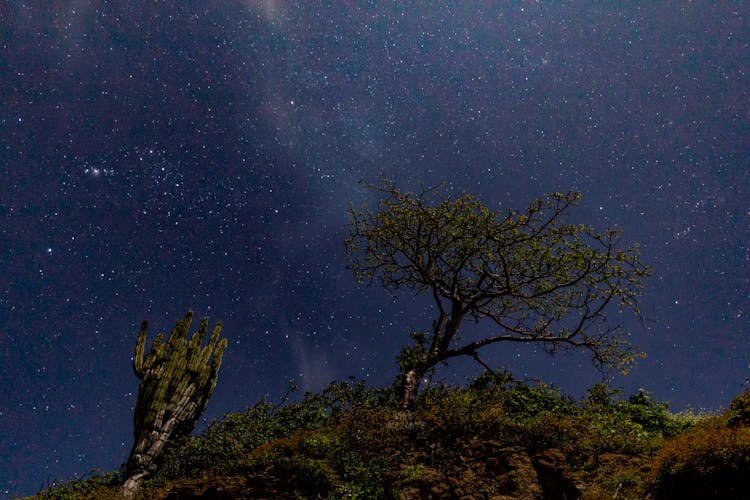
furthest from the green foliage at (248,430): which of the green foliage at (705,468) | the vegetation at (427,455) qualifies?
the green foliage at (705,468)

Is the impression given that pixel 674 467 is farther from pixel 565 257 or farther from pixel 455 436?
pixel 565 257

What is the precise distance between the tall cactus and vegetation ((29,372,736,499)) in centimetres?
59

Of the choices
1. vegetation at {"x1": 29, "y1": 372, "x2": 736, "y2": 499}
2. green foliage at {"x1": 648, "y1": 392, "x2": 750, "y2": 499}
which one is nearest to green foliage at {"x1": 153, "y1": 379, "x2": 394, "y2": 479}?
vegetation at {"x1": 29, "y1": 372, "x2": 736, "y2": 499}

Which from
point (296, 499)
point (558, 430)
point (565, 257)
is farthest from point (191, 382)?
point (565, 257)

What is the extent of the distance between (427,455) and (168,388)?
30.0 ft

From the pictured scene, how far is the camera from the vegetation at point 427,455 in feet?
27.7

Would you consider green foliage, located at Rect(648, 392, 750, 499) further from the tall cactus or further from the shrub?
the tall cactus

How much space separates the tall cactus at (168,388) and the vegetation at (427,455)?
0.59 metres

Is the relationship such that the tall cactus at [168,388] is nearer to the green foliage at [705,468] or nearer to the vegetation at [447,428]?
the vegetation at [447,428]

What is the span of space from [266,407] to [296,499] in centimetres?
572

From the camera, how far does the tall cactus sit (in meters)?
12.8

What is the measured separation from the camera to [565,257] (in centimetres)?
1538

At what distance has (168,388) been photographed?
1433cm

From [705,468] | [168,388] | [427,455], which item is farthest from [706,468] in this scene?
[168,388]
